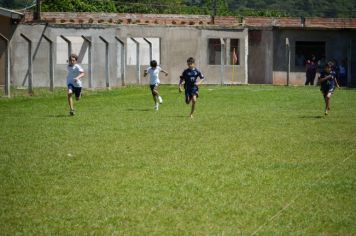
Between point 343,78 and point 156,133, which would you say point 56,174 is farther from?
point 343,78

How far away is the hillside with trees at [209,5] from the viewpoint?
208 feet

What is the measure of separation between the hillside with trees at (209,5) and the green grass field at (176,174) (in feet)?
122

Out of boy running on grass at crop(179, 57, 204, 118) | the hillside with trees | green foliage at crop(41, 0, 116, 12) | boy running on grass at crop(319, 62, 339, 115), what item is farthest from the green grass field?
green foliage at crop(41, 0, 116, 12)

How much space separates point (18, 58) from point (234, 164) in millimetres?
24801

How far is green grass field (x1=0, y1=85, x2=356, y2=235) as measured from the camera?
7.78 meters

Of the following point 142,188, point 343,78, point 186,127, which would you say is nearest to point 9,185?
point 142,188

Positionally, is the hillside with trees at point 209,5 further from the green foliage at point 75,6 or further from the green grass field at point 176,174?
the green grass field at point 176,174

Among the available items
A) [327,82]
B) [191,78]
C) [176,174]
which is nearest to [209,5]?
[327,82]

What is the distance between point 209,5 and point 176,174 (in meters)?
83.0

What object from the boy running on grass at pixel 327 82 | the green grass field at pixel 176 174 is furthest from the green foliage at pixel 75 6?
the boy running on grass at pixel 327 82

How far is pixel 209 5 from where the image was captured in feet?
303

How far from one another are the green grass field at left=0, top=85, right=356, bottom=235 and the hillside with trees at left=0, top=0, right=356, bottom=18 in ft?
122

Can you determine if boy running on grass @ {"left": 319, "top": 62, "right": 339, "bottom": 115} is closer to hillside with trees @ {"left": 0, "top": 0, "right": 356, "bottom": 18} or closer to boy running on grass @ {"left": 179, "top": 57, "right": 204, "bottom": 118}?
boy running on grass @ {"left": 179, "top": 57, "right": 204, "bottom": 118}

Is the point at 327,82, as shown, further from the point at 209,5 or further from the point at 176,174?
the point at 209,5
